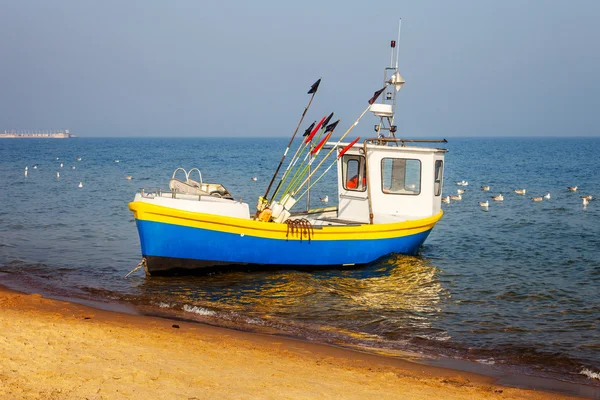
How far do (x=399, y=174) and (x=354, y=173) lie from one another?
115 centimetres

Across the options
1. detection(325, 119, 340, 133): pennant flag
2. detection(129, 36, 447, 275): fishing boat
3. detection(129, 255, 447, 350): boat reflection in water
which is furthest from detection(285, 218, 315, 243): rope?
detection(325, 119, 340, 133): pennant flag

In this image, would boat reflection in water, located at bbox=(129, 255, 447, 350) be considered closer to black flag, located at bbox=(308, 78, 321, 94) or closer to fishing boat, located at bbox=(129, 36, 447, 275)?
fishing boat, located at bbox=(129, 36, 447, 275)

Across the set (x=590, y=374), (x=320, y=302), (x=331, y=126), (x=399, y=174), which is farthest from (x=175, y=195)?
(x=590, y=374)

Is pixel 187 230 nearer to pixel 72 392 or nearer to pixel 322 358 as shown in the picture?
pixel 322 358

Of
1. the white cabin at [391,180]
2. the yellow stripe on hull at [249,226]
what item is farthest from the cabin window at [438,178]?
the yellow stripe on hull at [249,226]

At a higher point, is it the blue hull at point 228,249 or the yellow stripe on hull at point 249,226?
the yellow stripe on hull at point 249,226

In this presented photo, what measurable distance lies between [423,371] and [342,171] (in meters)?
9.18

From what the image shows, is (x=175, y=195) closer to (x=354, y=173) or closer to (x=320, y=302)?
(x=320, y=302)

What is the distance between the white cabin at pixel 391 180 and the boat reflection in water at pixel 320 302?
1478 mm

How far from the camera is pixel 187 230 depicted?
13625 mm

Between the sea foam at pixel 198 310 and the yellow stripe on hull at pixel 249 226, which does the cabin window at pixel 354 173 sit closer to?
the yellow stripe on hull at pixel 249 226

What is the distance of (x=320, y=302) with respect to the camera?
12969 millimetres

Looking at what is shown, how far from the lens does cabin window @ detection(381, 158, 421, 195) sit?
1686 centimetres

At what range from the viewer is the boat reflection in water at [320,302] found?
1110cm
